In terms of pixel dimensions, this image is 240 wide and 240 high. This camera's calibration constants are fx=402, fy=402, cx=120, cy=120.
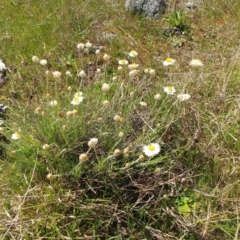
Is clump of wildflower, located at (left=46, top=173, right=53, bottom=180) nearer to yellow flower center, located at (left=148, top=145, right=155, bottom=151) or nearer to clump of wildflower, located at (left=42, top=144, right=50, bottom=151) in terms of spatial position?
clump of wildflower, located at (left=42, top=144, right=50, bottom=151)

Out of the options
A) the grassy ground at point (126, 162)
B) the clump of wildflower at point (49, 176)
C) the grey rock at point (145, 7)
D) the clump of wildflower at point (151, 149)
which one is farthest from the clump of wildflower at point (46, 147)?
the grey rock at point (145, 7)

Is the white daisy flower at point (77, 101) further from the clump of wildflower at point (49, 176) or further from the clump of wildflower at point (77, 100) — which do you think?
the clump of wildflower at point (49, 176)

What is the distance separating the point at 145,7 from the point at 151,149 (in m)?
2.14

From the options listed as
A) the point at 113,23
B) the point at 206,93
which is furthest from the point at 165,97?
the point at 113,23

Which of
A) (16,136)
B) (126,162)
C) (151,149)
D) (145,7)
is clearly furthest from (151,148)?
(145,7)

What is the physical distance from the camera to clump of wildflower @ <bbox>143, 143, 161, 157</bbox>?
6.37ft

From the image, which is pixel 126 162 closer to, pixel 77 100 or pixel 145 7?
pixel 77 100

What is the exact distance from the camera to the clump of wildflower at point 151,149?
194cm

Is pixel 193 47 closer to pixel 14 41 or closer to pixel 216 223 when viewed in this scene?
pixel 14 41

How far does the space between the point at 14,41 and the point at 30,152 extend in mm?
1568

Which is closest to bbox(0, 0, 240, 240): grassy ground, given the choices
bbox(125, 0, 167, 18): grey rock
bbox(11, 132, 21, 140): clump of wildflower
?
bbox(11, 132, 21, 140): clump of wildflower

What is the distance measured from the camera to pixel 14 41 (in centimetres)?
334

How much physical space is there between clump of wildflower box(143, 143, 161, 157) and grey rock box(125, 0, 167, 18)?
81.4 inches

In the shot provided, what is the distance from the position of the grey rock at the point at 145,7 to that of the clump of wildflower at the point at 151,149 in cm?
207
